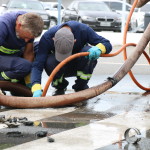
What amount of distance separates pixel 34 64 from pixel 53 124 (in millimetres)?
1563

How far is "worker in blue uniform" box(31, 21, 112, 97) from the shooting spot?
6566 mm

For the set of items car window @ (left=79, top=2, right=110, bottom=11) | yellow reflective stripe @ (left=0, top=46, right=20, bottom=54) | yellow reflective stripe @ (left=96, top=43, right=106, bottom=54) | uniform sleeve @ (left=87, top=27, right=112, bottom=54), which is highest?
uniform sleeve @ (left=87, top=27, right=112, bottom=54)

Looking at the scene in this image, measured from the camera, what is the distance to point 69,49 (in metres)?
6.59

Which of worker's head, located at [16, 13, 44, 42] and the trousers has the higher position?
worker's head, located at [16, 13, 44, 42]

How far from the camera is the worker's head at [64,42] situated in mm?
6477

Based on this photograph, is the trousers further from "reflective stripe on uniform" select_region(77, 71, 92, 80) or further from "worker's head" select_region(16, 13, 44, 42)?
"worker's head" select_region(16, 13, 44, 42)

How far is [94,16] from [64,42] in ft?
52.7

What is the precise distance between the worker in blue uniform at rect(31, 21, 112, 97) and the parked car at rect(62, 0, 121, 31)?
15.2m

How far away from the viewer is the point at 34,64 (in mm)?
6863

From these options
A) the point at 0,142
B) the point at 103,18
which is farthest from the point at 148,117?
the point at 103,18

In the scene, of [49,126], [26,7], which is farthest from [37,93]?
[26,7]

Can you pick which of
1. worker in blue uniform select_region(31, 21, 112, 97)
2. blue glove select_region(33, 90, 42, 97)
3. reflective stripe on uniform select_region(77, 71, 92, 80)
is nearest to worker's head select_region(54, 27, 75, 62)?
worker in blue uniform select_region(31, 21, 112, 97)

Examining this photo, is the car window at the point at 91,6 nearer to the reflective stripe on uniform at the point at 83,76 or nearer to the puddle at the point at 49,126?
the reflective stripe on uniform at the point at 83,76

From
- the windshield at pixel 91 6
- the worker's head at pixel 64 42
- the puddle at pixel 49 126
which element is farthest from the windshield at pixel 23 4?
the puddle at pixel 49 126
